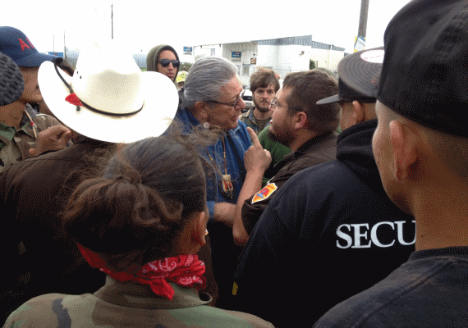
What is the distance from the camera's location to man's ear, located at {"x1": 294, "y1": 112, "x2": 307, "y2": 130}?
235 cm

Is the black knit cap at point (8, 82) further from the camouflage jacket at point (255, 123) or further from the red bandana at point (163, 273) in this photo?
the camouflage jacket at point (255, 123)

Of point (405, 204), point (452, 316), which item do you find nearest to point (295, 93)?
point (405, 204)

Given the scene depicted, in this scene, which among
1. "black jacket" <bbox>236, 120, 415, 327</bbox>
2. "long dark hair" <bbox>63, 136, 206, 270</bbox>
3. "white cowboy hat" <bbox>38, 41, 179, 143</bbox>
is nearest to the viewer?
"long dark hair" <bbox>63, 136, 206, 270</bbox>

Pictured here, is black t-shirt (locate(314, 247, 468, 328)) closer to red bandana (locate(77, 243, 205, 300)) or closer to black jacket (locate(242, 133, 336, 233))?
red bandana (locate(77, 243, 205, 300))

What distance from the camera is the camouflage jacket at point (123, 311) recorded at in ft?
3.16

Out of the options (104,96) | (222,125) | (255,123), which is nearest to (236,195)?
(222,125)

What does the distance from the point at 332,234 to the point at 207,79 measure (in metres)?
1.78

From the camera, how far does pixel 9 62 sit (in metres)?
1.88

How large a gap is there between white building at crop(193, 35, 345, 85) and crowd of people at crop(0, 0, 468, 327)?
90.8ft

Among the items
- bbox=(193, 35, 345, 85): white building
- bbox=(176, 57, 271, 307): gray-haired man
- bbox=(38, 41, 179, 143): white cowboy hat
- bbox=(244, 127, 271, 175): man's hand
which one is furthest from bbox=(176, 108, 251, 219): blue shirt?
bbox=(193, 35, 345, 85): white building

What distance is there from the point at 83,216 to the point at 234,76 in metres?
2.20

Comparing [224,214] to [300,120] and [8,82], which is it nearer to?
[300,120]

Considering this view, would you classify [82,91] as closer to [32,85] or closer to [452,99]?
[32,85]

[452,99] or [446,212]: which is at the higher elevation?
[452,99]
